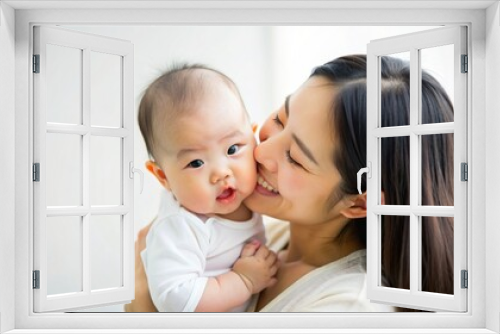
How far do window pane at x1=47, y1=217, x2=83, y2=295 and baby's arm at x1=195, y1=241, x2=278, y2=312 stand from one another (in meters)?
1.22

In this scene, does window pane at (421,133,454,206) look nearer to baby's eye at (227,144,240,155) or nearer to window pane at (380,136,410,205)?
window pane at (380,136,410,205)

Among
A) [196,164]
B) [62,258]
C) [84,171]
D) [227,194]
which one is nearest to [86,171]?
[84,171]

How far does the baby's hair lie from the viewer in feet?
11.1

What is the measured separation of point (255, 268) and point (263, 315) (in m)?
0.82

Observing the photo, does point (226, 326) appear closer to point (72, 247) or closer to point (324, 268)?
point (324, 268)

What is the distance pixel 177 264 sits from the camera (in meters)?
3.36

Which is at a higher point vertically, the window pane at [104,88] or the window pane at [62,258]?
the window pane at [104,88]

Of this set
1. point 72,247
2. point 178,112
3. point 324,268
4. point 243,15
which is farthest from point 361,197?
point 72,247

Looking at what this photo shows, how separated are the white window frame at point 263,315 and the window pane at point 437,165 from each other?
536 millimetres

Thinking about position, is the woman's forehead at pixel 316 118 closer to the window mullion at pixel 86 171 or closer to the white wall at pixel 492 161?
the white wall at pixel 492 161

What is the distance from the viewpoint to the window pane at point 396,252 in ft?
10.9

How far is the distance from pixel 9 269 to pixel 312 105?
173 cm

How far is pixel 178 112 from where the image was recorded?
3375 mm

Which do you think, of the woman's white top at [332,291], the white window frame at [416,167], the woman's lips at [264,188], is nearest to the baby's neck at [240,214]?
the woman's lips at [264,188]
